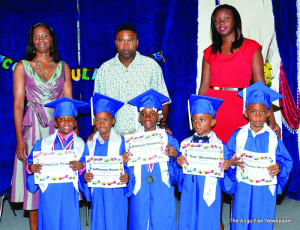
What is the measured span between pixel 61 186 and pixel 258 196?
179cm

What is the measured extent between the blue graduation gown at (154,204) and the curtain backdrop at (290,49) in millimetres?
2699

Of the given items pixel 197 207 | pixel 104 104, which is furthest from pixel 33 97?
pixel 197 207

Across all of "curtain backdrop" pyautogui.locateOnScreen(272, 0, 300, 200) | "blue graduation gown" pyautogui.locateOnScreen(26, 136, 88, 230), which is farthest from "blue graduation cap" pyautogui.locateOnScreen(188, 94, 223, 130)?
"curtain backdrop" pyautogui.locateOnScreen(272, 0, 300, 200)

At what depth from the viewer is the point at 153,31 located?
199 inches

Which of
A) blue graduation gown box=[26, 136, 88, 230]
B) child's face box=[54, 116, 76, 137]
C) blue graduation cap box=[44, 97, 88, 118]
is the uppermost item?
blue graduation cap box=[44, 97, 88, 118]

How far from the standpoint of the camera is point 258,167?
2984 mm

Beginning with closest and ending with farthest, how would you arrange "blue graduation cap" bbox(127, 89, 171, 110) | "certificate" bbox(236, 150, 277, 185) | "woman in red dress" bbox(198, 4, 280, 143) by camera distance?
"certificate" bbox(236, 150, 277, 185) < "blue graduation cap" bbox(127, 89, 171, 110) < "woman in red dress" bbox(198, 4, 280, 143)

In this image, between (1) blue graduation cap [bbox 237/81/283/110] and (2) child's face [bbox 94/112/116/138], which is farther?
(2) child's face [bbox 94/112/116/138]

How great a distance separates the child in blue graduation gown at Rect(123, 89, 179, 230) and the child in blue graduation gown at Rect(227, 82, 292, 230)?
0.56 m

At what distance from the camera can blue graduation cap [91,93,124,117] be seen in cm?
327

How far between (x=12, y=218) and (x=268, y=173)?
10.8 ft

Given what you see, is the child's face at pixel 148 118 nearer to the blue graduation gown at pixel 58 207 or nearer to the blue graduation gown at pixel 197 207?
the blue graduation gown at pixel 197 207

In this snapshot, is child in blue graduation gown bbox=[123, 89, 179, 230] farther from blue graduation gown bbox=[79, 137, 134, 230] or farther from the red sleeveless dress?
the red sleeveless dress

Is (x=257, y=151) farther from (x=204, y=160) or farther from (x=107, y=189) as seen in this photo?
(x=107, y=189)
